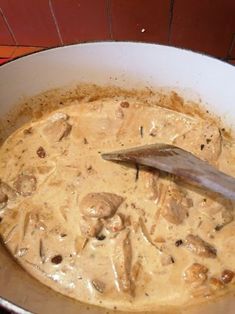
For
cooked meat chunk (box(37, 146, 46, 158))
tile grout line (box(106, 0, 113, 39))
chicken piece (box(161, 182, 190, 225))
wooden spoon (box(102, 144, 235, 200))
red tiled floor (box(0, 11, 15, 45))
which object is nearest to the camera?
wooden spoon (box(102, 144, 235, 200))

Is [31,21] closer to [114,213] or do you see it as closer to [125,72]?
[125,72]

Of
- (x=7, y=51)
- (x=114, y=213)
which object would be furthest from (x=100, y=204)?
(x=7, y=51)

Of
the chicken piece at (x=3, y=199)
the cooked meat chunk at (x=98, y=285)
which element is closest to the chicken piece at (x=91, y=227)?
the cooked meat chunk at (x=98, y=285)

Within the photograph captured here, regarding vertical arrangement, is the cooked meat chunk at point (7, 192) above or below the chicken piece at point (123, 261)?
above

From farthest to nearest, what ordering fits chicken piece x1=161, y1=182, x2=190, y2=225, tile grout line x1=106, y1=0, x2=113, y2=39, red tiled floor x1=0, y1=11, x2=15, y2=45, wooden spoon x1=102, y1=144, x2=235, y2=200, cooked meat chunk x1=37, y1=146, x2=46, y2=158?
red tiled floor x1=0, y1=11, x2=15, y2=45
tile grout line x1=106, y1=0, x2=113, y2=39
cooked meat chunk x1=37, y1=146, x2=46, y2=158
chicken piece x1=161, y1=182, x2=190, y2=225
wooden spoon x1=102, y1=144, x2=235, y2=200

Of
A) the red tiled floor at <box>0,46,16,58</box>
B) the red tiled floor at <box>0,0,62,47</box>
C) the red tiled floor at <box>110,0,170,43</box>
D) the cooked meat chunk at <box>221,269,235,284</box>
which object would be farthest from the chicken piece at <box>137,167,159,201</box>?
the red tiled floor at <box>0,46,16,58</box>

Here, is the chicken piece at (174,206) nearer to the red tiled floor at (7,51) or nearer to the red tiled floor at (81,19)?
the red tiled floor at (81,19)

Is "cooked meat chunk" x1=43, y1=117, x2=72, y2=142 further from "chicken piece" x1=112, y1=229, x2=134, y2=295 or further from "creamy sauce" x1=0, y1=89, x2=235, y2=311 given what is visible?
"chicken piece" x1=112, y1=229, x2=134, y2=295
